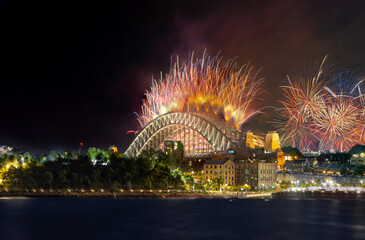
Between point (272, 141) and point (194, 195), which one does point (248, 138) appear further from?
point (194, 195)

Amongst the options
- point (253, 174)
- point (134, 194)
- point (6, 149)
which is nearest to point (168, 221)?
point (134, 194)

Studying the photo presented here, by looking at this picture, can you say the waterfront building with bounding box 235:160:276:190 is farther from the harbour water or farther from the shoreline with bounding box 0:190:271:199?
the harbour water

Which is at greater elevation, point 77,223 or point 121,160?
point 121,160

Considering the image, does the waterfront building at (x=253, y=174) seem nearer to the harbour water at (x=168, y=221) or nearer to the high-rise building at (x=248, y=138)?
the high-rise building at (x=248, y=138)

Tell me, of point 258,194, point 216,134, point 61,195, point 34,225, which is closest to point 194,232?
point 34,225

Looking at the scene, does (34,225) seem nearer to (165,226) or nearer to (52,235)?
(52,235)

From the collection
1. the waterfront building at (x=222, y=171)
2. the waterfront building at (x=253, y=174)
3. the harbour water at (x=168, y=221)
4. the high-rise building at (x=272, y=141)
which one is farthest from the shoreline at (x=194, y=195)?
the high-rise building at (x=272, y=141)
